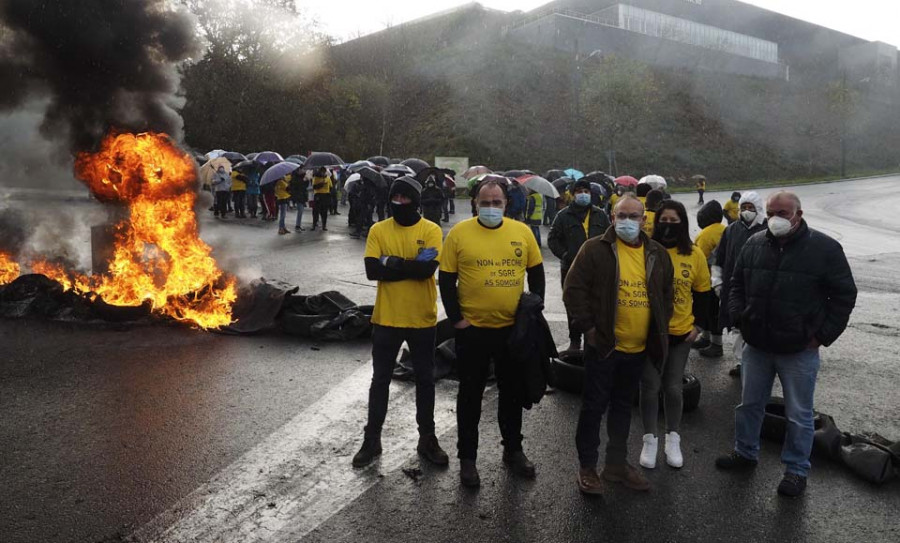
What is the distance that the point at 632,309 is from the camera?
12.8ft

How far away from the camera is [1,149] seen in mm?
10688

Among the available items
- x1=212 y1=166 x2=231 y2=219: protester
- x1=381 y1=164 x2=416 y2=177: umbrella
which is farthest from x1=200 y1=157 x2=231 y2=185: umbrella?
x1=381 y1=164 x2=416 y2=177: umbrella

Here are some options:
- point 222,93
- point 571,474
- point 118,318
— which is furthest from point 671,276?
point 222,93

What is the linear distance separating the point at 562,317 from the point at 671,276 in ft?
15.3

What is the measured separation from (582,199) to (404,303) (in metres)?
3.45

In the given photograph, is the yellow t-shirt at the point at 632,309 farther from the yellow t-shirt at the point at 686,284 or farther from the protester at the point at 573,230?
the protester at the point at 573,230

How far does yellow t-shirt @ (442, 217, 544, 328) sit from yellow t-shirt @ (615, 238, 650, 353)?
24.6 inches

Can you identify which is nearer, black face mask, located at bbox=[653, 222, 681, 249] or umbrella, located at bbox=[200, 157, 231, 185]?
black face mask, located at bbox=[653, 222, 681, 249]

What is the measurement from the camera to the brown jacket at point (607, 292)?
152 inches

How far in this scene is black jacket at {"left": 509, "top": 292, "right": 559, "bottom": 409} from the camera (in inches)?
152

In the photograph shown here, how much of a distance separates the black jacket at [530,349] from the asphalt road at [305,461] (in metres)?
0.62

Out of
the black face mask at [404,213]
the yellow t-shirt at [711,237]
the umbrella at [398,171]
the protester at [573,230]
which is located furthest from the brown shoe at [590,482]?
the umbrella at [398,171]

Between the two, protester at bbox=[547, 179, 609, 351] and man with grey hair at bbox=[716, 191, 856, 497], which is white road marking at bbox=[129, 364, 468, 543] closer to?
protester at bbox=[547, 179, 609, 351]

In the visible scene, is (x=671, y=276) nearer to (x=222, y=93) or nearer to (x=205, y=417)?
(x=205, y=417)
